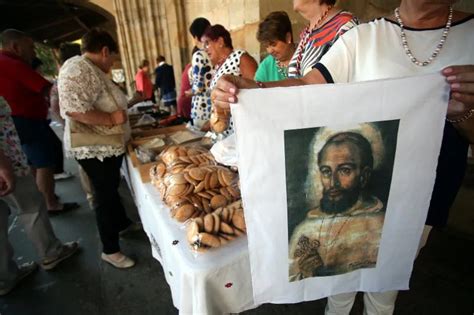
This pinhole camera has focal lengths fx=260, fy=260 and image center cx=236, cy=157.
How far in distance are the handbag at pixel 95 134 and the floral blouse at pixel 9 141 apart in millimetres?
418

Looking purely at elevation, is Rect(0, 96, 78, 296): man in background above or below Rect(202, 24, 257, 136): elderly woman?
below

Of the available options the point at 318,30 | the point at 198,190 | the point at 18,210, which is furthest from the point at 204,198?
the point at 18,210

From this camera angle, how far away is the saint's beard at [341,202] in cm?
81

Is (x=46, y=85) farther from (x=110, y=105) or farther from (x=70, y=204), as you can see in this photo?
(x=70, y=204)

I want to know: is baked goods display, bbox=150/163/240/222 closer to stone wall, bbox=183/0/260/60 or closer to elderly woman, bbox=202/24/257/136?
elderly woman, bbox=202/24/257/136

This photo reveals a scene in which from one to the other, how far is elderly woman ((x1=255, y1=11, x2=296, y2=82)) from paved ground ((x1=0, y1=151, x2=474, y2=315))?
67.0 inches

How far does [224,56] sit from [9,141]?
163 cm

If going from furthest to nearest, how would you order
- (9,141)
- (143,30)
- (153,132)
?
(143,30) < (153,132) < (9,141)

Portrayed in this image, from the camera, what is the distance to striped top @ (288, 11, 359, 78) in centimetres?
118

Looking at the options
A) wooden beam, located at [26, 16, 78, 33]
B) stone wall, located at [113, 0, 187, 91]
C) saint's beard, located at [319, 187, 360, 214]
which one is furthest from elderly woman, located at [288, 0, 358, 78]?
wooden beam, located at [26, 16, 78, 33]

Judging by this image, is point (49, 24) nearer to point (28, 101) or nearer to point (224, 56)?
point (28, 101)

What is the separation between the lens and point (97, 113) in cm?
167

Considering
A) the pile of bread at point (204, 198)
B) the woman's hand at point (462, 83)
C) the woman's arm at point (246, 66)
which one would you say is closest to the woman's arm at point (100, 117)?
the pile of bread at point (204, 198)

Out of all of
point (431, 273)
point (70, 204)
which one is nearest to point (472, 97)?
point (431, 273)
